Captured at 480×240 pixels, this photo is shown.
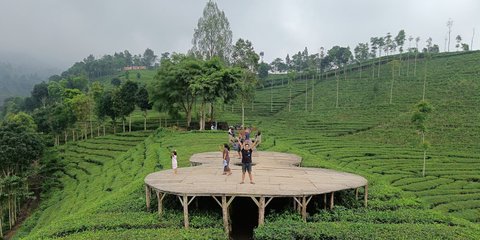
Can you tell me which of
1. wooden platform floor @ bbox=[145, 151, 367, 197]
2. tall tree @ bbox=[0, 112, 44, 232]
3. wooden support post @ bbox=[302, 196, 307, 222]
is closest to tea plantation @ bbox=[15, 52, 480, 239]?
wooden support post @ bbox=[302, 196, 307, 222]

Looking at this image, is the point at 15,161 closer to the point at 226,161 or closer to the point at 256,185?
the point at 226,161

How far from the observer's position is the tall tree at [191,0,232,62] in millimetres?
57344

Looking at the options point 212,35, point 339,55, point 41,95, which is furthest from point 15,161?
point 339,55

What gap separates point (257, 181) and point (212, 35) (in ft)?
141

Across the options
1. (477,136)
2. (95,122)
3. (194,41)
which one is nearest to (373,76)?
(477,136)

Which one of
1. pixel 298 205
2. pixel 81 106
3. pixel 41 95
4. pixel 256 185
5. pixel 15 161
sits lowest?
pixel 15 161

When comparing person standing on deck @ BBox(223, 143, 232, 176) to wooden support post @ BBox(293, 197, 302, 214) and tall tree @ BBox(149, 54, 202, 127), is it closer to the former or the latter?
wooden support post @ BBox(293, 197, 302, 214)

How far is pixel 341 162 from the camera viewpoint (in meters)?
36.3

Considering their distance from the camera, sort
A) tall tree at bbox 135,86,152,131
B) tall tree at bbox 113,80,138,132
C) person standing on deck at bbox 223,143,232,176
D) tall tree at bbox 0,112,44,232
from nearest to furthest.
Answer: person standing on deck at bbox 223,143,232,176, tall tree at bbox 0,112,44,232, tall tree at bbox 113,80,138,132, tall tree at bbox 135,86,152,131

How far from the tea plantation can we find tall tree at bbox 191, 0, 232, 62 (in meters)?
13.1

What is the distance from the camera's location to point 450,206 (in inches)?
1009

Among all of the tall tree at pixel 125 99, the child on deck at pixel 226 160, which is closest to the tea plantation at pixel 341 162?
the child on deck at pixel 226 160

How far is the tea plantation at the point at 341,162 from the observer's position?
1600 cm

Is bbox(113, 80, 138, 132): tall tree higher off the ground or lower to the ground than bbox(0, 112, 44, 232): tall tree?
higher
